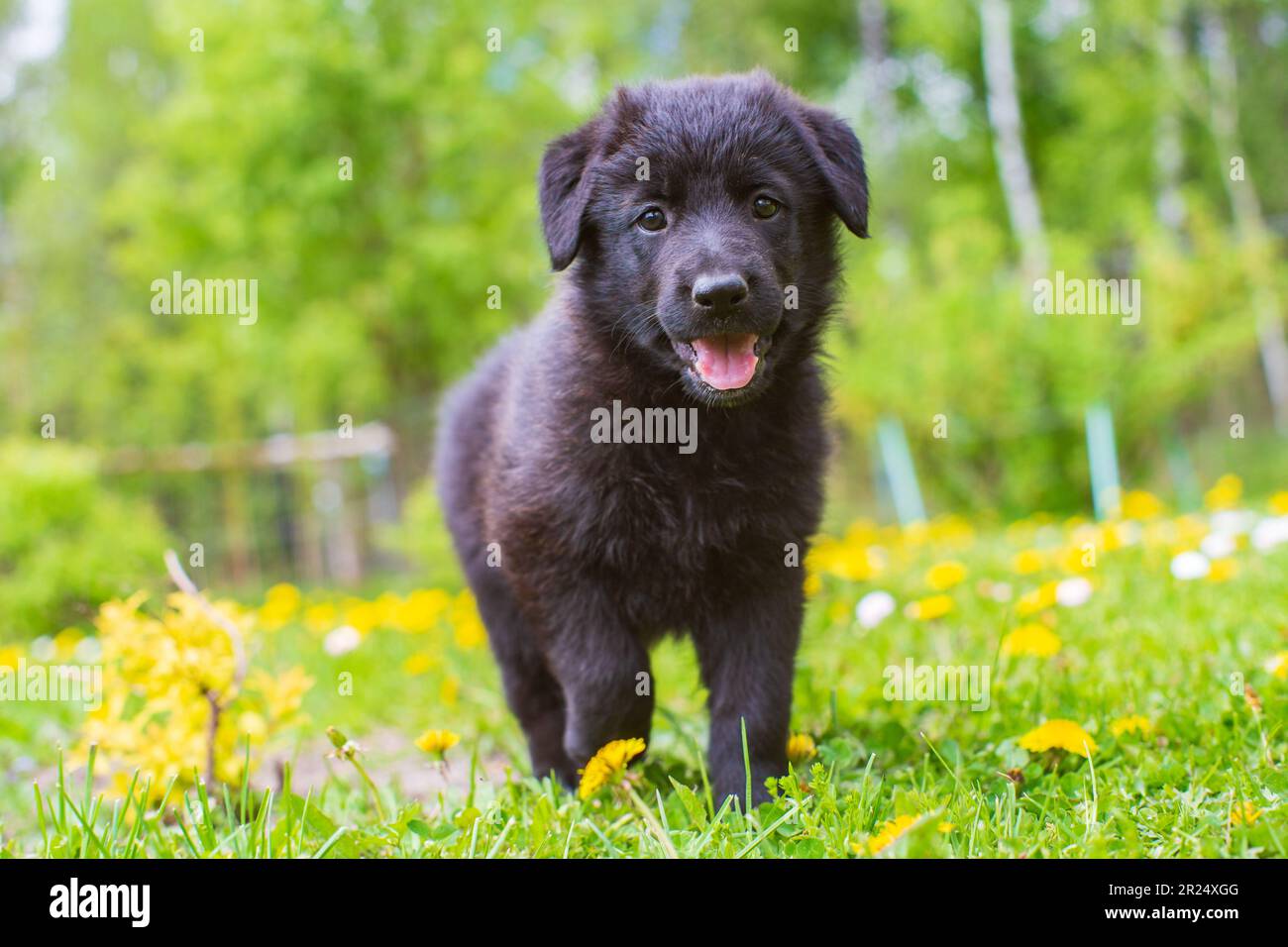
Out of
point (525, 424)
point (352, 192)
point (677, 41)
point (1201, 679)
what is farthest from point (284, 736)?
point (677, 41)

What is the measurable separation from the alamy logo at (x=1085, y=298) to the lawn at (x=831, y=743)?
4112mm

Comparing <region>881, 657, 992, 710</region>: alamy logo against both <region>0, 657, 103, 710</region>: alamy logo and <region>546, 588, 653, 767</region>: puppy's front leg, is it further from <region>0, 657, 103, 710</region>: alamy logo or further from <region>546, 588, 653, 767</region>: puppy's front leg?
<region>0, 657, 103, 710</region>: alamy logo

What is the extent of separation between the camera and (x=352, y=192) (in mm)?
10500

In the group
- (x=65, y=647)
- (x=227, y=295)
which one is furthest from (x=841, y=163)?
(x=227, y=295)

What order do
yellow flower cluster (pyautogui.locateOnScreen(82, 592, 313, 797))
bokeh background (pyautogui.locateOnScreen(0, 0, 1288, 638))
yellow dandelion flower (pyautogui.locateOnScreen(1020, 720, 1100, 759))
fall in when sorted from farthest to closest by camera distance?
bokeh background (pyautogui.locateOnScreen(0, 0, 1288, 638)) → yellow flower cluster (pyautogui.locateOnScreen(82, 592, 313, 797)) → yellow dandelion flower (pyautogui.locateOnScreen(1020, 720, 1100, 759))

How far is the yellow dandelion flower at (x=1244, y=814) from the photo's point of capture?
1841 mm

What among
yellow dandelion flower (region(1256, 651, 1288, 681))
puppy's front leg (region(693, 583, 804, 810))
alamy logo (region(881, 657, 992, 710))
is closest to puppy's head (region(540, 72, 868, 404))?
puppy's front leg (region(693, 583, 804, 810))

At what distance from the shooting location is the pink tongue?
2.46 m

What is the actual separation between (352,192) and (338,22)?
59.4 inches

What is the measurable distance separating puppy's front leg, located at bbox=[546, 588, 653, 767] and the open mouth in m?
0.59

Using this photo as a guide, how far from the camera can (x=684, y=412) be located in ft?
8.67

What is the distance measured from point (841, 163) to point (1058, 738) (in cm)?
146

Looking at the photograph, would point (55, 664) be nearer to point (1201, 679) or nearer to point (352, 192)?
point (1201, 679)
